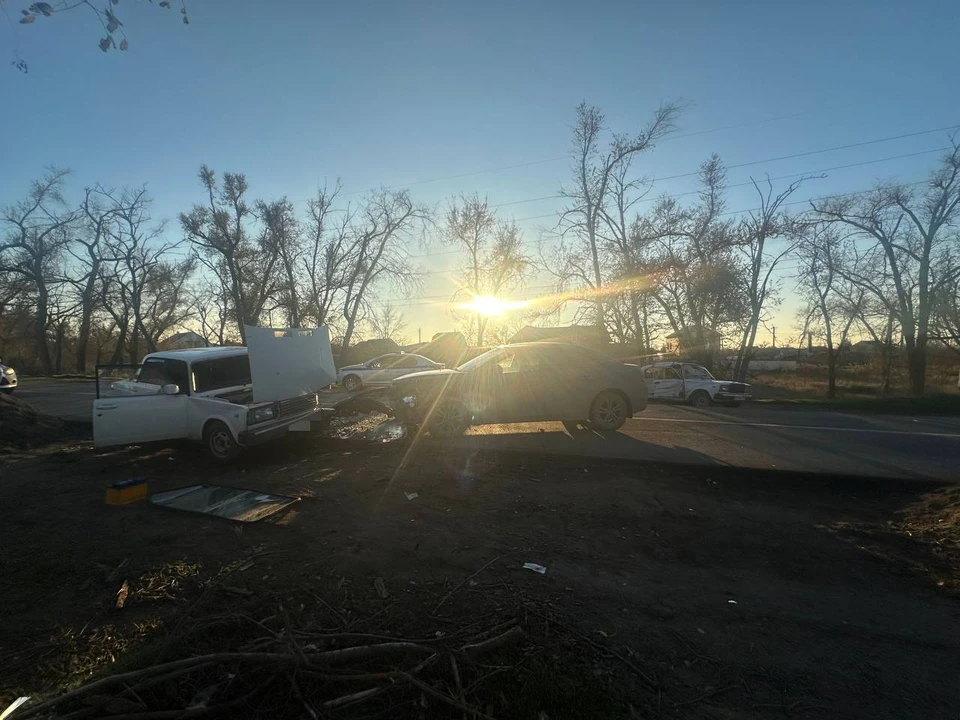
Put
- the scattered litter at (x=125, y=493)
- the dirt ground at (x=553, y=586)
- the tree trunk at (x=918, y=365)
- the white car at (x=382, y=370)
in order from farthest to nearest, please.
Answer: the tree trunk at (x=918, y=365), the white car at (x=382, y=370), the scattered litter at (x=125, y=493), the dirt ground at (x=553, y=586)

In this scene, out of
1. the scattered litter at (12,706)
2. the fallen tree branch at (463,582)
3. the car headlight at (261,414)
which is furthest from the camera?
the car headlight at (261,414)

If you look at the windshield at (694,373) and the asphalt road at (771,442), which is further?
the windshield at (694,373)

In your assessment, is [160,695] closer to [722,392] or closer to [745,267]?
[722,392]

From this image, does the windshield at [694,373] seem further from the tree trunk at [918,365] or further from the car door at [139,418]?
the car door at [139,418]

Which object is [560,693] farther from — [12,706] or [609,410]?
[609,410]

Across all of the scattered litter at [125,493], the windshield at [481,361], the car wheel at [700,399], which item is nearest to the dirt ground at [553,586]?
the scattered litter at [125,493]

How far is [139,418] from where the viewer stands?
8.03 meters

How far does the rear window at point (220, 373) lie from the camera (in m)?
8.50

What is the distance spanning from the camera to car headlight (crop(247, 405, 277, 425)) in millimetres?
7758

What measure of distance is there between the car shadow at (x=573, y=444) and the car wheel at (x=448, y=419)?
195 millimetres

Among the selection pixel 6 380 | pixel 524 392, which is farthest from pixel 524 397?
pixel 6 380

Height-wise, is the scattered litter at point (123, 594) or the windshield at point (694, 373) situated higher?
the windshield at point (694, 373)

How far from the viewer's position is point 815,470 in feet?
23.6

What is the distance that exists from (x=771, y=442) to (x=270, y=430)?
27.6 ft
